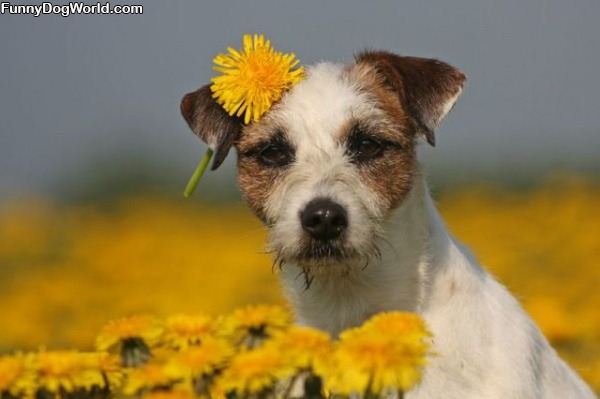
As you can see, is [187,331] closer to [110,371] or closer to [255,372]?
[110,371]

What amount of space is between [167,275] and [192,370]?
698cm

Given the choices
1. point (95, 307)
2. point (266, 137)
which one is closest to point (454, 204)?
point (95, 307)

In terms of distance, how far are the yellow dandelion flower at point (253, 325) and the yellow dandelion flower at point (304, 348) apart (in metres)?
0.45

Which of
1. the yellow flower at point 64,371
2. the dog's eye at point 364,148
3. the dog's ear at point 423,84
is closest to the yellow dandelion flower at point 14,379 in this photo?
the yellow flower at point 64,371

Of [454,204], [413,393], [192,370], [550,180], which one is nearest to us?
[192,370]

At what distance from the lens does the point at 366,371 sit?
2.82 meters

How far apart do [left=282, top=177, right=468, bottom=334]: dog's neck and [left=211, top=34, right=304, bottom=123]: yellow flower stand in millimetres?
722

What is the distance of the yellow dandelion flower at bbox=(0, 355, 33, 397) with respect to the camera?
321 cm

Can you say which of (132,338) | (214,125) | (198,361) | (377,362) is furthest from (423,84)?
(377,362)

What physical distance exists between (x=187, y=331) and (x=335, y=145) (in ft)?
5.93

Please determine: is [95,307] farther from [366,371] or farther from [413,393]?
[366,371]

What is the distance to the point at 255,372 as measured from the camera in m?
3.04

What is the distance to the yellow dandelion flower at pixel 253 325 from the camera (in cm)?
358

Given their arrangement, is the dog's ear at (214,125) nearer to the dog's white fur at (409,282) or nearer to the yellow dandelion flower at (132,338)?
the dog's white fur at (409,282)
